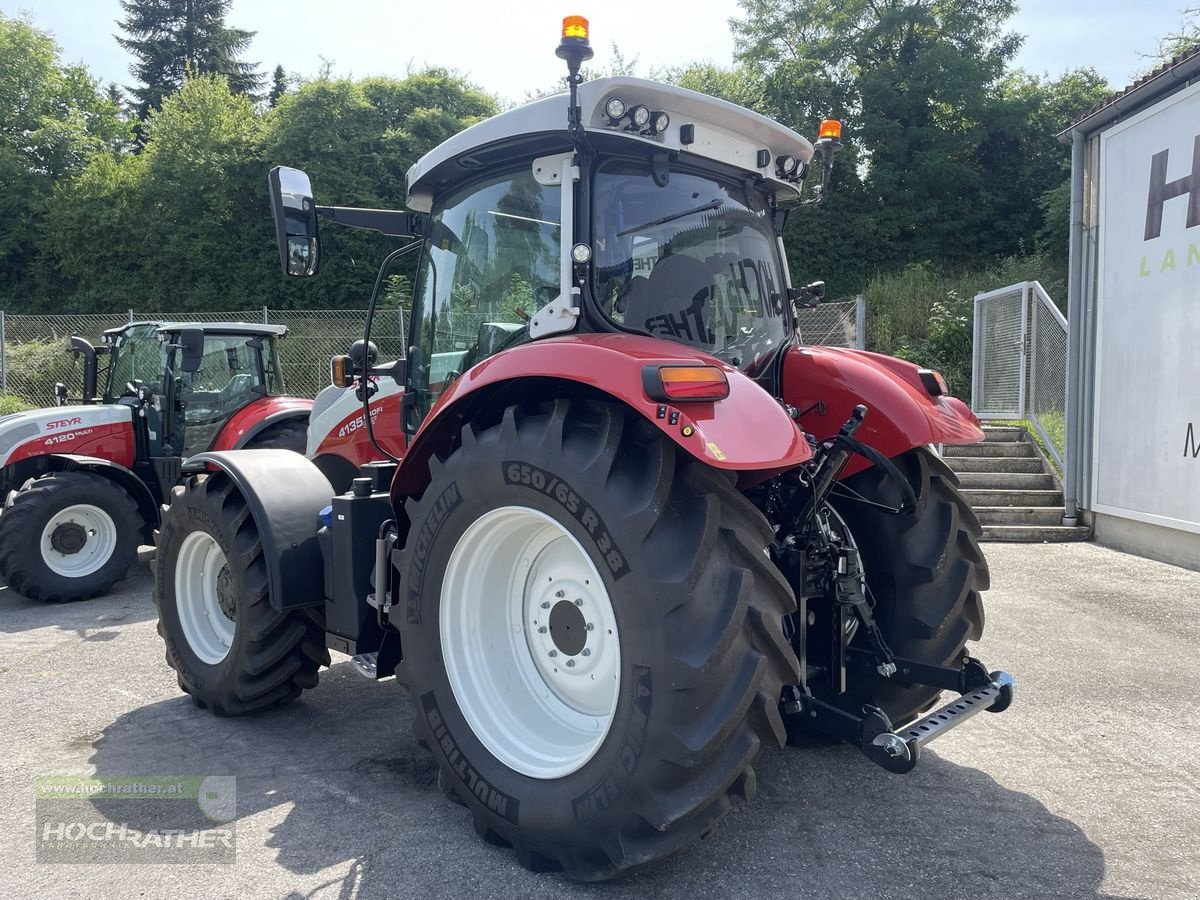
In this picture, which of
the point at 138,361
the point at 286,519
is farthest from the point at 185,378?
the point at 286,519

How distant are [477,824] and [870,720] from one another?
4.04 ft

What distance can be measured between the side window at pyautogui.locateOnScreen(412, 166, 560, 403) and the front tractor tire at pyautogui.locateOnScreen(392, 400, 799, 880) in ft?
1.89

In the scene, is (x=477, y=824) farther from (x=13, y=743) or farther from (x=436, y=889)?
(x=13, y=743)

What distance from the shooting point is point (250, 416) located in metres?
7.83

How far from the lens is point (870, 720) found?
2574 mm

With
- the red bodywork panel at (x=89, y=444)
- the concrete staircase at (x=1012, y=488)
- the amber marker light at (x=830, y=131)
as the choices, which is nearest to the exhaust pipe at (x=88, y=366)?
the red bodywork panel at (x=89, y=444)

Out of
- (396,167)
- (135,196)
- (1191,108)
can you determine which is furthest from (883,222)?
(135,196)

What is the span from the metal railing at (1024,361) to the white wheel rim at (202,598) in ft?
25.5

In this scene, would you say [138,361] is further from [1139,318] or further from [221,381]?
[1139,318]

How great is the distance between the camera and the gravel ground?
8.28ft

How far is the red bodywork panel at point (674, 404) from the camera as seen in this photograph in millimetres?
2248

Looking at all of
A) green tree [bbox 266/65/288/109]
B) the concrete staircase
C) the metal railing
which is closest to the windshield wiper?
the concrete staircase

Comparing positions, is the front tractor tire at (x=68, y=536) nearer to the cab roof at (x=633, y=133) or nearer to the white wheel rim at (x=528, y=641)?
the cab roof at (x=633, y=133)

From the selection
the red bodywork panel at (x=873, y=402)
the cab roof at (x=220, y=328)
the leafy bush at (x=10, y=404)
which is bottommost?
the leafy bush at (x=10, y=404)
